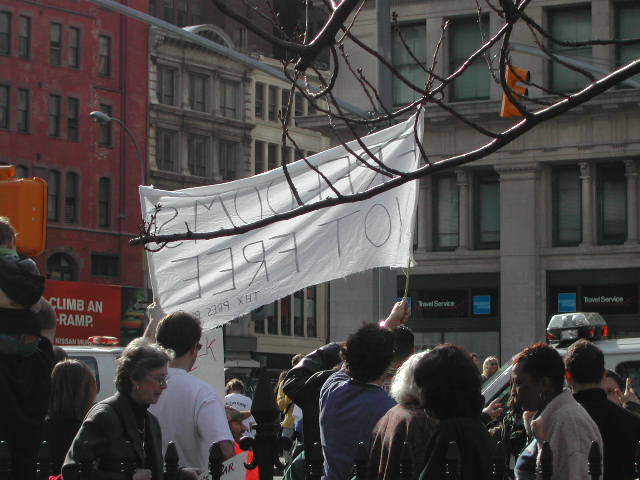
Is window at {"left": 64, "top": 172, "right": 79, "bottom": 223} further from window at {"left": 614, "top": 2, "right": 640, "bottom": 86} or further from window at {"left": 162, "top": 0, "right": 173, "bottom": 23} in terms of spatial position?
window at {"left": 614, "top": 2, "right": 640, "bottom": 86}

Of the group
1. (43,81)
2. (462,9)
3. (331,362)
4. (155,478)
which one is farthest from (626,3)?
(43,81)

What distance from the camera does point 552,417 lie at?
6.52 meters

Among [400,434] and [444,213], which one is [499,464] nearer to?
[400,434]

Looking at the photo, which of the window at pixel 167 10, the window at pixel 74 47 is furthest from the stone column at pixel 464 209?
the window at pixel 167 10

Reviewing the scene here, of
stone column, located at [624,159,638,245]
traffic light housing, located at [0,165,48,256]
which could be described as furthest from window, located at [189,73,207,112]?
traffic light housing, located at [0,165,48,256]

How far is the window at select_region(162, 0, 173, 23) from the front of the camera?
74875mm

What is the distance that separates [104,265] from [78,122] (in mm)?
6579

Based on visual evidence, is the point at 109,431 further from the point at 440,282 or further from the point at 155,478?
the point at 440,282

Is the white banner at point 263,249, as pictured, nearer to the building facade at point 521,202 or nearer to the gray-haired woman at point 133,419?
the gray-haired woman at point 133,419

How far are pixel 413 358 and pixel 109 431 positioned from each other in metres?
1.36

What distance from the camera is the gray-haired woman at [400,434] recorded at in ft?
20.1

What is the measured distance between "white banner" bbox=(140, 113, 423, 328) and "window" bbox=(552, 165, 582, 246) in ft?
82.2

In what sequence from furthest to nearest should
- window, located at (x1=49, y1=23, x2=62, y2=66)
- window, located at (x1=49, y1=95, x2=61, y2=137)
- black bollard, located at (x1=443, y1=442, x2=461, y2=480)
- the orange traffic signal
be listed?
window, located at (x1=49, y1=23, x2=62, y2=66)
window, located at (x1=49, y1=95, x2=61, y2=137)
the orange traffic signal
black bollard, located at (x1=443, y1=442, x2=461, y2=480)

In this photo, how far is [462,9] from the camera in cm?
3538
